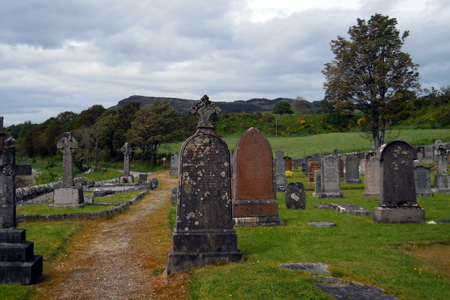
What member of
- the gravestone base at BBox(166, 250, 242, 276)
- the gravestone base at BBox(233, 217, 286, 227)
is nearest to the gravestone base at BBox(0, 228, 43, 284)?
the gravestone base at BBox(166, 250, 242, 276)

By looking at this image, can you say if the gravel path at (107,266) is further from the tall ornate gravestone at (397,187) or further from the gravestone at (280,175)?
the gravestone at (280,175)

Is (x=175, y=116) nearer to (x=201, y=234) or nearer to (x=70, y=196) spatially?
(x=70, y=196)

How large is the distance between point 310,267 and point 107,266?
13.9 feet

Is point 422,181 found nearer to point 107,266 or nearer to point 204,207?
point 204,207

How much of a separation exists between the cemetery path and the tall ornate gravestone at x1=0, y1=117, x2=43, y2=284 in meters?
0.46

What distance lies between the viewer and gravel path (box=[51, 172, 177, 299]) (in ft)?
18.4

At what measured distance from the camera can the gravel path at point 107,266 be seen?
5.61 metres

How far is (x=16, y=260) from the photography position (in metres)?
5.79

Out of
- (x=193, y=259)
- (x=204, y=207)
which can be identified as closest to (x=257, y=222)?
(x=204, y=207)

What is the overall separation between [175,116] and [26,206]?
39766 mm

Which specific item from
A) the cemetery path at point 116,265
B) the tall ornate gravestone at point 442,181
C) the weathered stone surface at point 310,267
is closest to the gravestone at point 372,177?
the tall ornate gravestone at point 442,181

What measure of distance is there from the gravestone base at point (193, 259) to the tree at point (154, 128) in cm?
4421

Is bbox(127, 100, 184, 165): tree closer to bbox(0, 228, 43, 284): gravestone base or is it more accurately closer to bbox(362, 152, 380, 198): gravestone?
bbox(362, 152, 380, 198): gravestone

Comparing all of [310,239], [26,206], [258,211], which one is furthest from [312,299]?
[26,206]
